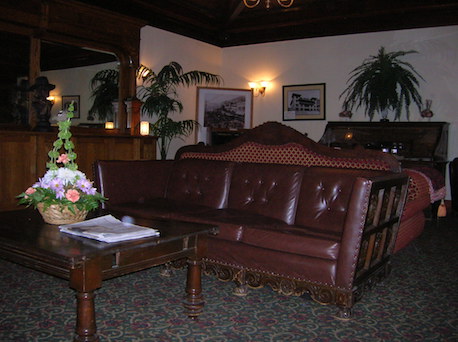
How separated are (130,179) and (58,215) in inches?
62.0

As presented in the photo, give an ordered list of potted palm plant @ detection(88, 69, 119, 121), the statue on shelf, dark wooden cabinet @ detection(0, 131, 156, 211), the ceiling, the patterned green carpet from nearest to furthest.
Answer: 1. the patterned green carpet
2. dark wooden cabinet @ detection(0, 131, 156, 211)
3. the statue on shelf
4. potted palm plant @ detection(88, 69, 119, 121)
5. the ceiling

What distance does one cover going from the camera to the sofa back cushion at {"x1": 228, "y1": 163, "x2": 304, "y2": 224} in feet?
11.5

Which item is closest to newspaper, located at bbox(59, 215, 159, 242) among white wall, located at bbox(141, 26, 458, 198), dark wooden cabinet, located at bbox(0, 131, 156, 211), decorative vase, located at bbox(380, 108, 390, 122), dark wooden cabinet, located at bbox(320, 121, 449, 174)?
dark wooden cabinet, located at bbox(0, 131, 156, 211)

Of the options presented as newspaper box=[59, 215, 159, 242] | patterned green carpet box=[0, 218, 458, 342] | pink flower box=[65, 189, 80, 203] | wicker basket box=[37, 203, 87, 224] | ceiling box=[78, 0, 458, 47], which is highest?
ceiling box=[78, 0, 458, 47]

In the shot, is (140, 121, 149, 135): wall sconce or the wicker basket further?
(140, 121, 149, 135): wall sconce

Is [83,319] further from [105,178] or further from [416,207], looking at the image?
[416,207]

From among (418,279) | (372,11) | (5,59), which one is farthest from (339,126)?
(5,59)

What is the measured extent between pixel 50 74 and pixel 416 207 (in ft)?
15.5

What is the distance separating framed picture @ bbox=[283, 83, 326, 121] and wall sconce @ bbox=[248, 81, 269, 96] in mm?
438

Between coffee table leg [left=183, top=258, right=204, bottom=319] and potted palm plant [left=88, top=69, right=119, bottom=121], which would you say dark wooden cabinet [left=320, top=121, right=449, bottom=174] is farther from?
coffee table leg [left=183, top=258, right=204, bottom=319]

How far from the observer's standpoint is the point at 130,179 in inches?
161

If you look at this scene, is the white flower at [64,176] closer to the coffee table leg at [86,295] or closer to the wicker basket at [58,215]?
the wicker basket at [58,215]

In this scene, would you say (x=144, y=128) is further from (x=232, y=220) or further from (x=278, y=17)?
(x=232, y=220)

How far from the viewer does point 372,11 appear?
7.48 metres
